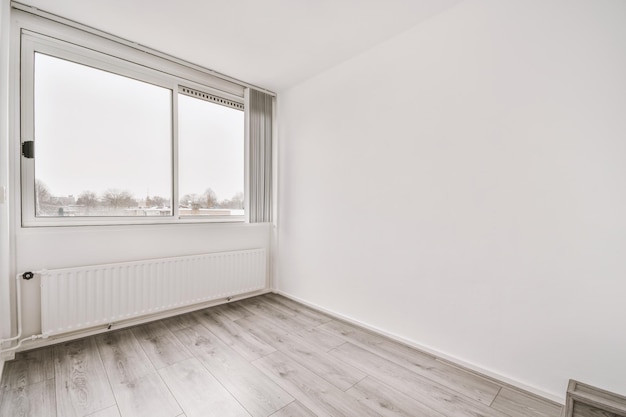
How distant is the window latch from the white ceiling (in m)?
1.10

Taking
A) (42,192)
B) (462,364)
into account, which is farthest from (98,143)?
(462,364)

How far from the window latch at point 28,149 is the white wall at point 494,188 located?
275 cm

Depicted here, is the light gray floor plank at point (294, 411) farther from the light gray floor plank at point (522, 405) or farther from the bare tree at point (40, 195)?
the bare tree at point (40, 195)

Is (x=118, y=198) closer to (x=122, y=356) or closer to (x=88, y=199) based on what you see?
(x=88, y=199)

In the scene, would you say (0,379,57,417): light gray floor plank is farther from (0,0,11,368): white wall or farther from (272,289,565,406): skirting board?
(272,289,565,406): skirting board

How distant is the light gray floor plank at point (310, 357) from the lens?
6.66 ft

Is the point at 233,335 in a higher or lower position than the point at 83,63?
lower

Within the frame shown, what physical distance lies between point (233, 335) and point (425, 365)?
1.72 metres

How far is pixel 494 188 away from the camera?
204cm

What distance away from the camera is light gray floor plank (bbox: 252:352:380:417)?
67.1 inches

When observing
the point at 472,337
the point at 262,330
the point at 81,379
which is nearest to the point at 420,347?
the point at 472,337

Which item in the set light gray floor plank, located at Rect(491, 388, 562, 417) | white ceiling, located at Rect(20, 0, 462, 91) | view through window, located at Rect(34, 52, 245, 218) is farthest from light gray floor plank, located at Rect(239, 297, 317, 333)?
white ceiling, located at Rect(20, 0, 462, 91)

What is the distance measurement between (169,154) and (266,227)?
1.56 m

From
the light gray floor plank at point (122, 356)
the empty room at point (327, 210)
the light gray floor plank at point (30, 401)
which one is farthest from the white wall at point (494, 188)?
the light gray floor plank at point (30, 401)
